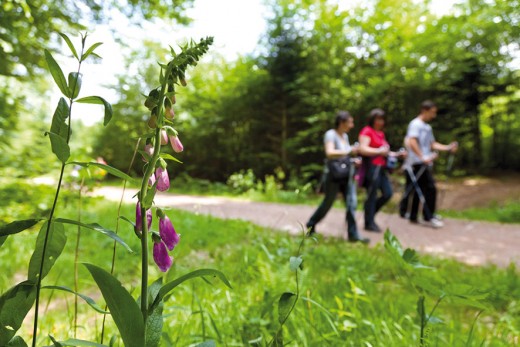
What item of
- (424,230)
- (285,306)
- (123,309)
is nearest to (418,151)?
(424,230)

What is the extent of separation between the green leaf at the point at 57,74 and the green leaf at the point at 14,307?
1.32 ft

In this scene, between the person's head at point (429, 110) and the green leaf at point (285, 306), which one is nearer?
the green leaf at point (285, 306)

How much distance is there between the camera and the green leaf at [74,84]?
71cm

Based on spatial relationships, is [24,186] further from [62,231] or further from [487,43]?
[487,43]

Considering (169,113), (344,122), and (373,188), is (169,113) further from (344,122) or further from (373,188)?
(373,188)

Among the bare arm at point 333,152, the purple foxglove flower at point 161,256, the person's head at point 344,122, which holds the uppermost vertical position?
the person's head at point 344,122

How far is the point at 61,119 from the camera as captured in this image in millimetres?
737

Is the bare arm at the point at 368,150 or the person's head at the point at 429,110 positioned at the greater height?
the person's head at the point at 429,110

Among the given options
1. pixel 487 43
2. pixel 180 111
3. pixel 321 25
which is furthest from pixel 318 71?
pixel 180 111

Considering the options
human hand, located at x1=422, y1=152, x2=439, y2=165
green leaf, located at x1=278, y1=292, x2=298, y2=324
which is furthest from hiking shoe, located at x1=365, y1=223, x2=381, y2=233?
green leaf, located at x1=278, y1=292, x2=298, y2=324

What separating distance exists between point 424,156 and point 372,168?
1349 mm

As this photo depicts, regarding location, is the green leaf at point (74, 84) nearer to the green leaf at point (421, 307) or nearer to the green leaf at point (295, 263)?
the green leaf at point (295, 263)

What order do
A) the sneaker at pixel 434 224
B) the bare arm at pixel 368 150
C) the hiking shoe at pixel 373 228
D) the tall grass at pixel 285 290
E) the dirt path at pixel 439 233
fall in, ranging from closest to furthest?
the tall grass at pixel 285 290 < the dirt path at pixel 439 233 < the bare arm at pixel 368 150 < the hiking shoe at pixel 373 228 < the sneaker at pixel 434 224

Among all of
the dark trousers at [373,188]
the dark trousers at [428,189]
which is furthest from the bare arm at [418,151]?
the dark trousers at [373,188]
